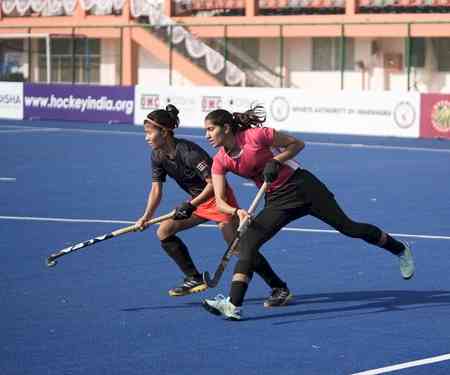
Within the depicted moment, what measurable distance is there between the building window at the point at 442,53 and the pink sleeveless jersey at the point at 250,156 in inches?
1277

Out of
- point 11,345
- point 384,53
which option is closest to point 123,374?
point 11,345

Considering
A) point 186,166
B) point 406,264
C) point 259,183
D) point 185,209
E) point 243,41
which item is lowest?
point 406,264

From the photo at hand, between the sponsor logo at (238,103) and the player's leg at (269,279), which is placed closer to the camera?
the player's leg at (269,279)

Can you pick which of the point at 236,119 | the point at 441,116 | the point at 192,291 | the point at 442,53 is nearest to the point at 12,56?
the point at 442,53

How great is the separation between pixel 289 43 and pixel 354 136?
576 inches

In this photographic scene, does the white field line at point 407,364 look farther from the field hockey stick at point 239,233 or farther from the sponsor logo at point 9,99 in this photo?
the sponsor logo at point 9,99

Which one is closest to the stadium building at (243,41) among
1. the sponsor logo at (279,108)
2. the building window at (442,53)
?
the building window at (442,53)

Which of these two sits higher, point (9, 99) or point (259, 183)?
point (9, 99)

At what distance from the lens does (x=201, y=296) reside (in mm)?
10203

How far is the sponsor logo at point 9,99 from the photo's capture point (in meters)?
37.5

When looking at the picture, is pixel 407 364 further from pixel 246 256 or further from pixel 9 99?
pixel 9 99

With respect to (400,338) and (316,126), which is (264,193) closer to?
(400,338)

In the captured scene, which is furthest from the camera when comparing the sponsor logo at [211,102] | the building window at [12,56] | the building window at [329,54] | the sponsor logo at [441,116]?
the building window at [12,56]

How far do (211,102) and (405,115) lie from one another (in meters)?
→ 6.18
